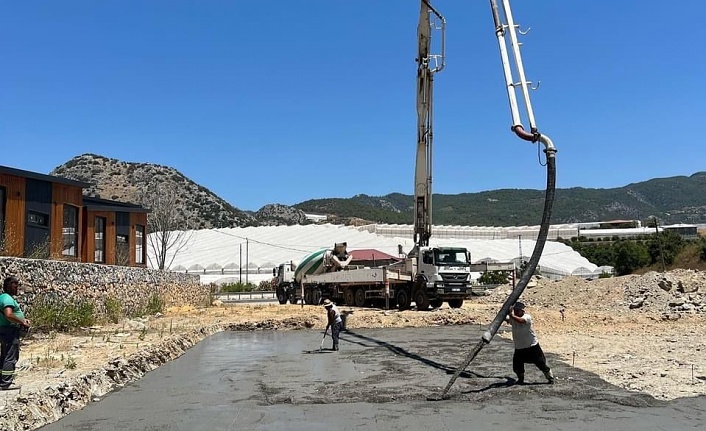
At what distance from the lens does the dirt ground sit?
1160 cm

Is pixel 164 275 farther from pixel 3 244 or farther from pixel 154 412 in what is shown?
pixel 154 412

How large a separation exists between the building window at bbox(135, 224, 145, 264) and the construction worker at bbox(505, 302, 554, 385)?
89.9 feet

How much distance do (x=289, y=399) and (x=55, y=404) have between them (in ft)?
10.7

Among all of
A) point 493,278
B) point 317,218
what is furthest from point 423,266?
point 317,218

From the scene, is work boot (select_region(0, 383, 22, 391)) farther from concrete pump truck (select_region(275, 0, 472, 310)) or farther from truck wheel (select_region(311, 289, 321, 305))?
truck wheel (select_region(311, 289, 321, 305))

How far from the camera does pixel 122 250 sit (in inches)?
1289

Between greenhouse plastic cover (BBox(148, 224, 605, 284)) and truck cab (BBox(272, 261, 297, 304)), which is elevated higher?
greenhouse plastic cover (BBox(148, 224, 605, 284))

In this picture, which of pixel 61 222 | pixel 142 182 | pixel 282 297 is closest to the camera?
pixel 61 222

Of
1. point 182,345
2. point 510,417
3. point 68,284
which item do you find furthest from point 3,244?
point 510,417

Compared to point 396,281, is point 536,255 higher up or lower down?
higher up

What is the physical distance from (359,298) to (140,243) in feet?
42.0

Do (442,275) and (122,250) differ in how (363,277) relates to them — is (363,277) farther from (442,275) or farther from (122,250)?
(122,250)

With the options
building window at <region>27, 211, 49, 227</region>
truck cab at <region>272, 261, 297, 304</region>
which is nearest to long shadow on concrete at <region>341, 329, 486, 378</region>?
building window at <region>27, 211, 49, 227</region>

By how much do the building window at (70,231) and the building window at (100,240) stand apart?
3.14 m
